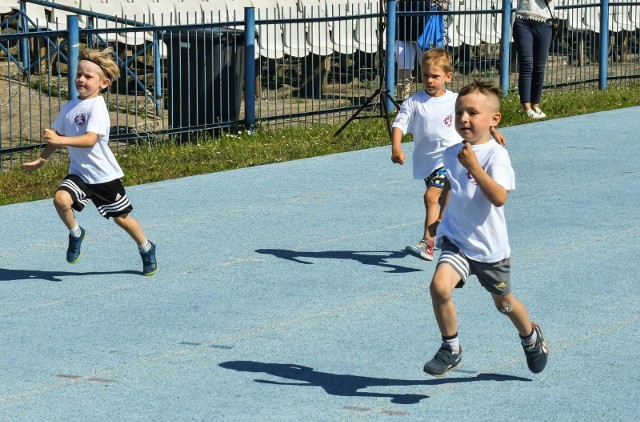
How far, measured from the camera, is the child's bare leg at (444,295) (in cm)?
529

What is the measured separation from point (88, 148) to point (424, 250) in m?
2.26

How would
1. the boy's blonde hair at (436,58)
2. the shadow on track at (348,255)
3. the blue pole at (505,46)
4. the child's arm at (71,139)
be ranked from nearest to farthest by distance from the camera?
1. the child's arm at (71,139)
2. the boy's blonde hair at (436,58)
3. the shadow on track at (348,255)
4. the blue pole at (505,46)

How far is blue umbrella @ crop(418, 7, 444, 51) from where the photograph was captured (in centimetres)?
1612

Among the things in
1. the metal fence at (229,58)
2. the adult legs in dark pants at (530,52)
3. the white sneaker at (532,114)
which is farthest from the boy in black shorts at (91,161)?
the white sneaker at (532,114)

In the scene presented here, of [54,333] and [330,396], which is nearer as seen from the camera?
[330,396]

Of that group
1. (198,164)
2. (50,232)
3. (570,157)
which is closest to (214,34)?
(198,164)

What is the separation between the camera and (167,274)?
25.5 feet

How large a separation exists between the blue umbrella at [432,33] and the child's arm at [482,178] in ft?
36.2

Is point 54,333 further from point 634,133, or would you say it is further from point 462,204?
point 634,133

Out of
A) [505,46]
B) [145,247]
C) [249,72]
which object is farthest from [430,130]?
[505,46]

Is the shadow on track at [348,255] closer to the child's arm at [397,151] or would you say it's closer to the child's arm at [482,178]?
the child's arm at [397,151]

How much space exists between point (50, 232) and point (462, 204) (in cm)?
456

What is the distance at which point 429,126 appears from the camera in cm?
805

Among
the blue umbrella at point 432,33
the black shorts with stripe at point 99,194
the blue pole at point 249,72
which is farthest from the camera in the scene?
the blue umbrella at point 432,33
